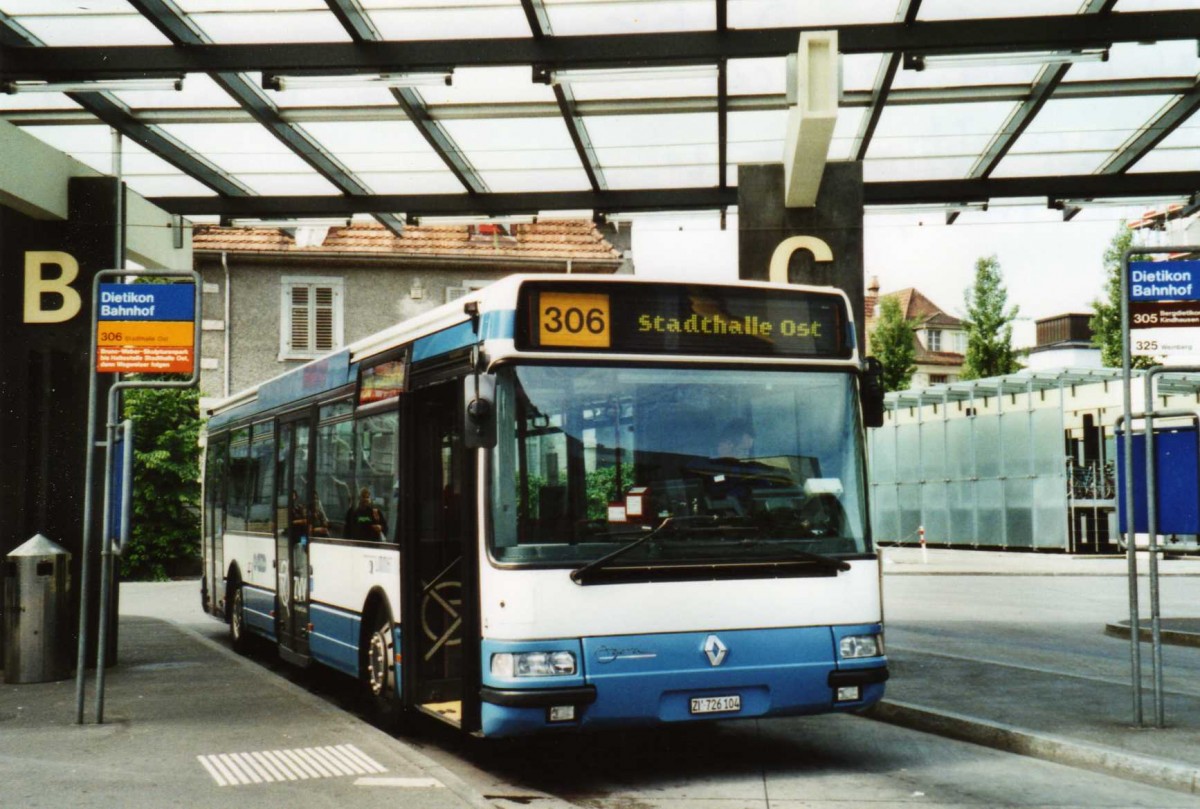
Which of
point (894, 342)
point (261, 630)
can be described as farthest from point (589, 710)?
point (894, 342)

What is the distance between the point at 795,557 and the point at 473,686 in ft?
6.37

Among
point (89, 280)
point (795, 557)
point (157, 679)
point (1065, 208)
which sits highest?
point (1065, 208)

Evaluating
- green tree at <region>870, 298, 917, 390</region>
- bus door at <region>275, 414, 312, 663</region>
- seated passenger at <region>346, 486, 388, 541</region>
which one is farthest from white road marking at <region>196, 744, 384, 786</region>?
green tree at <region>870, 298, 917, 390</region>

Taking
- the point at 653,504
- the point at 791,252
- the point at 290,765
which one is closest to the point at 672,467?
the point at 653,504

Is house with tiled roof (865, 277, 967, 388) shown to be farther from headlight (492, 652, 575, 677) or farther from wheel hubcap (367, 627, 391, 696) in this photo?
headlight (492, 652, 575, 677)

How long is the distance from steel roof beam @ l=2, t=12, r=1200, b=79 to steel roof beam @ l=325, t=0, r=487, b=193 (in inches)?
9.6

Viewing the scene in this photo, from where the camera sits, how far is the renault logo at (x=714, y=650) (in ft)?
25.5

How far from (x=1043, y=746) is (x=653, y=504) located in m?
3.09

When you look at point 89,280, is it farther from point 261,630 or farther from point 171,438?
point 171,438

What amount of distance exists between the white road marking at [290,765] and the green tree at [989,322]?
47477 millimetres

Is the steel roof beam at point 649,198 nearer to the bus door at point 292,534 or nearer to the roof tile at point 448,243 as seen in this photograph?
the bus door at point 292,534

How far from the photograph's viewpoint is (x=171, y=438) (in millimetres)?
33969

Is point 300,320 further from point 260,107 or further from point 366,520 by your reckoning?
point 366,520

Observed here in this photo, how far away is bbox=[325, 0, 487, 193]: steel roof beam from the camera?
10.1 metres
